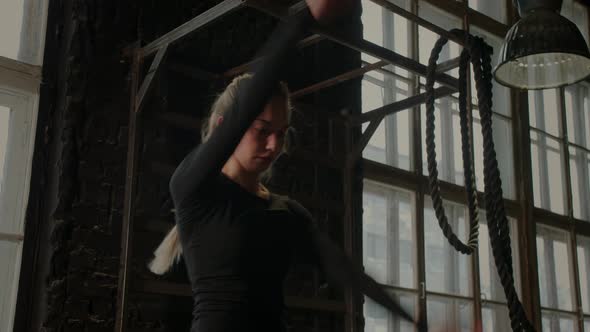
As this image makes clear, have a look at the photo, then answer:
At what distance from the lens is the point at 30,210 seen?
2.46 m

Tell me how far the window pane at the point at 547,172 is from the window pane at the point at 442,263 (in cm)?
106

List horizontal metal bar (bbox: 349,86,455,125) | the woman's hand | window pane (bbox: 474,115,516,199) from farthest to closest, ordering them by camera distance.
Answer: window pane (bbox: 474,115,516,199)
horizontal metal bar (bbox: 349,86,455,125)
the woman's hand

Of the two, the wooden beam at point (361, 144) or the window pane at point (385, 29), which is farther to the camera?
the window pane at point (385, 29)

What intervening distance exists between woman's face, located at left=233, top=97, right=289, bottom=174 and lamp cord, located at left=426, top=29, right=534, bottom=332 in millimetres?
727

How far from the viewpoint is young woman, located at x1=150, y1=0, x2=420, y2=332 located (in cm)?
226

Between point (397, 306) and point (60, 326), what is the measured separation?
107 cm

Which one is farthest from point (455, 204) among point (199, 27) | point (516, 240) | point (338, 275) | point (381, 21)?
point (199, 27)

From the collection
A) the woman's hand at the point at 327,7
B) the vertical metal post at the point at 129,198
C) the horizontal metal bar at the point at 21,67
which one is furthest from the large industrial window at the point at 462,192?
the woman's hand at the point at 327,7

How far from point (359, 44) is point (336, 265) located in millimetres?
740

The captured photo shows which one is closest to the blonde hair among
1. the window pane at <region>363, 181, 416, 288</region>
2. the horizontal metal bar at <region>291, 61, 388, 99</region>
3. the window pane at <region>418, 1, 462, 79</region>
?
the horizontal metal bar at <region>291, 61, 388, 99</region>

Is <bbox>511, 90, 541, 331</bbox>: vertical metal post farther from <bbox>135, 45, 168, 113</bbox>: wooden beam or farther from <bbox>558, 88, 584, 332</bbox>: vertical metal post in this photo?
<bbox>135, 45, 168, 113</bbox>: wooden beam

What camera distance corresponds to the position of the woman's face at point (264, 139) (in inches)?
98.3

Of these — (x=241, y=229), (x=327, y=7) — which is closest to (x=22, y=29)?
(x=241, y=229)

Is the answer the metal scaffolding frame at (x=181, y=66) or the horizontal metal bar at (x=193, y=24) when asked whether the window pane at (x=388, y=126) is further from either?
the horizontal metal bar at (x=193, y=24)
